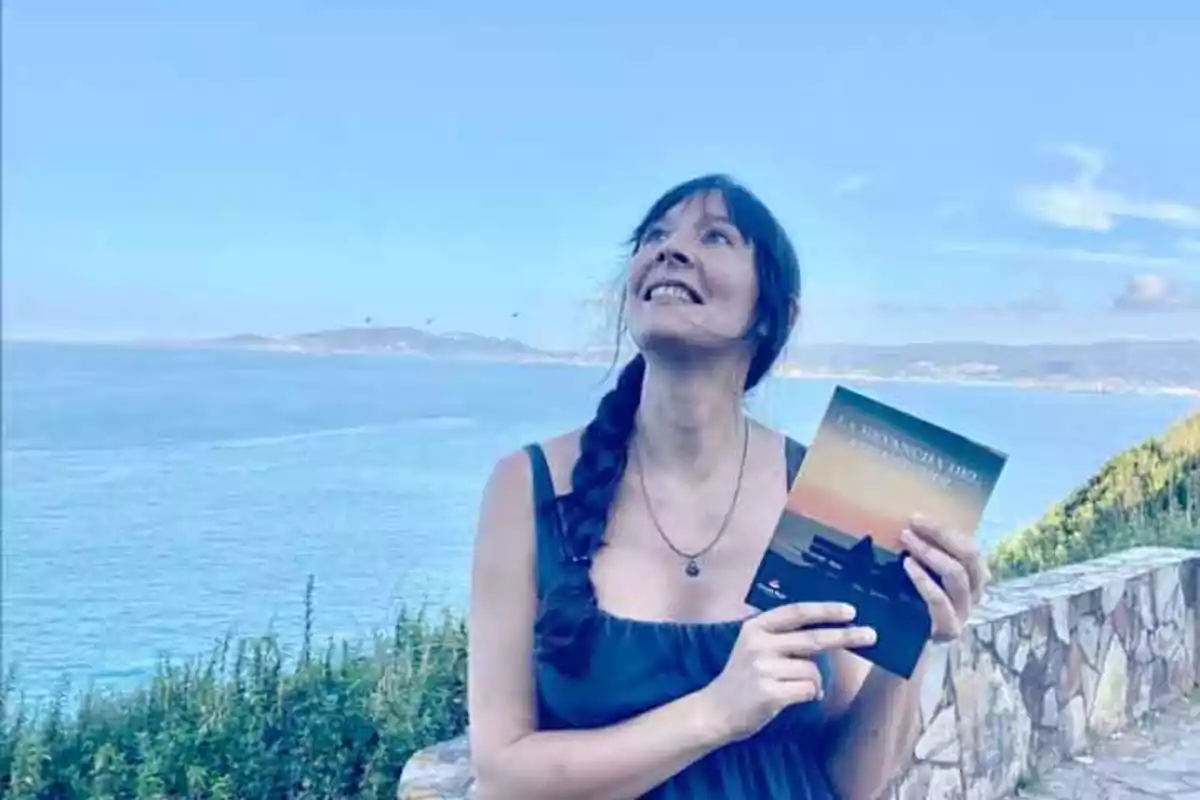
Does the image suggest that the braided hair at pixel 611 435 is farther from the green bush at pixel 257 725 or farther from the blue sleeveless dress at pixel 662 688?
the green bush at pixel 257 725

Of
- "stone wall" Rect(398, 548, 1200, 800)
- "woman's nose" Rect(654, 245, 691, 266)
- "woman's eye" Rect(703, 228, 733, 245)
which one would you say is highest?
"woman's eye" Rect(703, 228, 733, 245)

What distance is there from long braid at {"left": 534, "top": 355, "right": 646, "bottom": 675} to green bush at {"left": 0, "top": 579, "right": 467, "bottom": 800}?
4.78ft

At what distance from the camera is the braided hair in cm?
93

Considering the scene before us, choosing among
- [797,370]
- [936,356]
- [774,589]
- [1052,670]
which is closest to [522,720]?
[774,589]

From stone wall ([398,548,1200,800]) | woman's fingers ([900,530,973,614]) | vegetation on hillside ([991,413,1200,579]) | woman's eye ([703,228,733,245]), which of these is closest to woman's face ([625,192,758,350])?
woman's eye ([703,228,733,245])

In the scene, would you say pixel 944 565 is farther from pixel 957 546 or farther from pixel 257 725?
pixel 257 725

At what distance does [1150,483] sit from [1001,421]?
178 cm

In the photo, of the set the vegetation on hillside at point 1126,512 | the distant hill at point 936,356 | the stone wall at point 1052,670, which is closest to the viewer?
the distant hill at point 936,356

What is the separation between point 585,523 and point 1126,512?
15.4ft

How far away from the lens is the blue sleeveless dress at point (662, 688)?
0.93 meters

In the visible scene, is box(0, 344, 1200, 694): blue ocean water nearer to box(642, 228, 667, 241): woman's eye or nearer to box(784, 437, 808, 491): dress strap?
box(784, 437, 808, 491): dress strap

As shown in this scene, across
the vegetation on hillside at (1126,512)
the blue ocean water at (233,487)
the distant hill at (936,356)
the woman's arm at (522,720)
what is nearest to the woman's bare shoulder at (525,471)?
the woman's arm at (522,720)

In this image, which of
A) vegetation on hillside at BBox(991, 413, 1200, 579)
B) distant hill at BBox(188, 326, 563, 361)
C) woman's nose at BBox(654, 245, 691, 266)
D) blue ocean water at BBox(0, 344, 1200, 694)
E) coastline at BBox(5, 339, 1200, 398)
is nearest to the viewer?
woman's nose at BBox(654, 245, 691, 266)

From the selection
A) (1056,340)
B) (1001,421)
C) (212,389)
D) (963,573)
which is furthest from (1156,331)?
(963,573)
